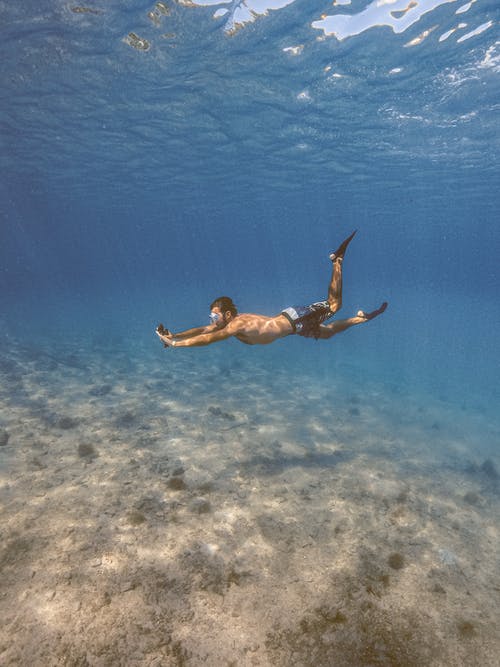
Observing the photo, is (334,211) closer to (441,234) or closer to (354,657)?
(441,234)

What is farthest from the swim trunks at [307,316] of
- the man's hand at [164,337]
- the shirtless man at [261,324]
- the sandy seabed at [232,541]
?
the sandy seabed at [232,541]

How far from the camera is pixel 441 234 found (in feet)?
168

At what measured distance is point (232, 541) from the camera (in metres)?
5.09

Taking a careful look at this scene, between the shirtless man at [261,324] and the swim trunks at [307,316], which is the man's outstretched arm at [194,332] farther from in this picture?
the swim trunks at [307,316]

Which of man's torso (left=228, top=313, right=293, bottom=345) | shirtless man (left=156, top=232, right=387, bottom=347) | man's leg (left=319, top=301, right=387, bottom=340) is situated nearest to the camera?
shirtless man (left=156, top=232, right=387, bottom=347)

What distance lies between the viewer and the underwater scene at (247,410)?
386 cm

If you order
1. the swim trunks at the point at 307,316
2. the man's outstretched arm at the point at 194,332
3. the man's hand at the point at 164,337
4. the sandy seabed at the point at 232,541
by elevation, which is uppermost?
the man's hand at the point at 164,337

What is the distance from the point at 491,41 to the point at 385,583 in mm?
16445

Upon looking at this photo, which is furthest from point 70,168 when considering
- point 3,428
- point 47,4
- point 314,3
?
point 3,428

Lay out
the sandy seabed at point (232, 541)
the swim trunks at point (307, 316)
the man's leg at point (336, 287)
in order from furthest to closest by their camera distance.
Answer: the man's leg at point (336, 287), the swim trunks at point (307, 316), the sandy seabed at point (232, 541)

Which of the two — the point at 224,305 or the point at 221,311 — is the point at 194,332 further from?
the point at 224,305

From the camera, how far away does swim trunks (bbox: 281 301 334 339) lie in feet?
25.1

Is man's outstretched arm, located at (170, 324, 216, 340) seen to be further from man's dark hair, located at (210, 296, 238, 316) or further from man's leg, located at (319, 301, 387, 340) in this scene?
man's leg, located at (319, 301, 387, 340)

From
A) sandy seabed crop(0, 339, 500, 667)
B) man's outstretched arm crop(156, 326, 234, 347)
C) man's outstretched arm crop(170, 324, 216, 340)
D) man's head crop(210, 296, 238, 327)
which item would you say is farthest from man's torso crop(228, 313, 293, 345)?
sandy seabed crop(0, 339, 500, 667)
